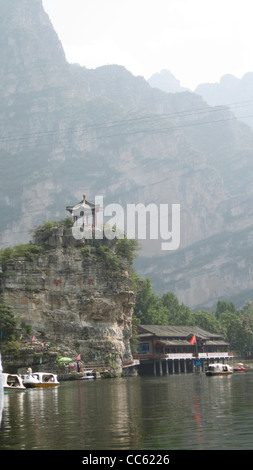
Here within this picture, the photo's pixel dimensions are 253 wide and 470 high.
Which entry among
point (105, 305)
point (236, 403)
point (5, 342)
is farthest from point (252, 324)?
point (236, 403)

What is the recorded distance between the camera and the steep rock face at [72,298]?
69812 mm

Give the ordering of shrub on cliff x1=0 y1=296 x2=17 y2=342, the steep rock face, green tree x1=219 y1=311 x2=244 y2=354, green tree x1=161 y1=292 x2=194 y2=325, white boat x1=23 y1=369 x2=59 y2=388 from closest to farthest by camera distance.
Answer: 1. white boat x1=23 y1=369 x2=59 y2=388
2. shrub on cliff x1=0 y1=296 x2=17 y2=342
3. the steep rock face
4. green tree x1=219 y1=311 x2=244 y2=354
5. green tree x1=161 y1=292 x2=194 y2=325

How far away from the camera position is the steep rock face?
6981 cm

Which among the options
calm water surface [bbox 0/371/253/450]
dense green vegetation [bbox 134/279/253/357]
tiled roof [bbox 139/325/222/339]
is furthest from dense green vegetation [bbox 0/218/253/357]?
calm water surface [bbox 0/371/253/450]

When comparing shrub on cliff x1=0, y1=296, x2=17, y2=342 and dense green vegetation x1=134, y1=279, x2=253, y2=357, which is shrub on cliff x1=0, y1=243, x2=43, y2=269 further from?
dense green vegetation x1=134, y1=279, x2=253, y2=357

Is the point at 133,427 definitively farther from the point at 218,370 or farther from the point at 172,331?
the point at 172,331

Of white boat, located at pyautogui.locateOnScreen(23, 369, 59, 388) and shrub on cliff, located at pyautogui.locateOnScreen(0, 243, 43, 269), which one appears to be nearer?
white boat, located at pyautogui.locateOnScreen(23, 369, 59, 388)

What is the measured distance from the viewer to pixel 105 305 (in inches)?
2891

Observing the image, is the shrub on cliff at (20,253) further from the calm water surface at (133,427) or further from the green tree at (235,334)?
the green tree at (235,334)

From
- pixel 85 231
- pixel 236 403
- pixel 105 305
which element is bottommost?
pixel 236 403

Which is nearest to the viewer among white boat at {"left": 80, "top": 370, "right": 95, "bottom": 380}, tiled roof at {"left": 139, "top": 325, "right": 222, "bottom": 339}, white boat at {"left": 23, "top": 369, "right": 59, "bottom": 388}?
white boat at {"left": 23, "top": 369, "right": 59, "bottom": 388}

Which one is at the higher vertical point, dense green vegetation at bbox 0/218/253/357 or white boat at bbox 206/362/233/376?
dense green vegetation at bbox 0/218/253/357
